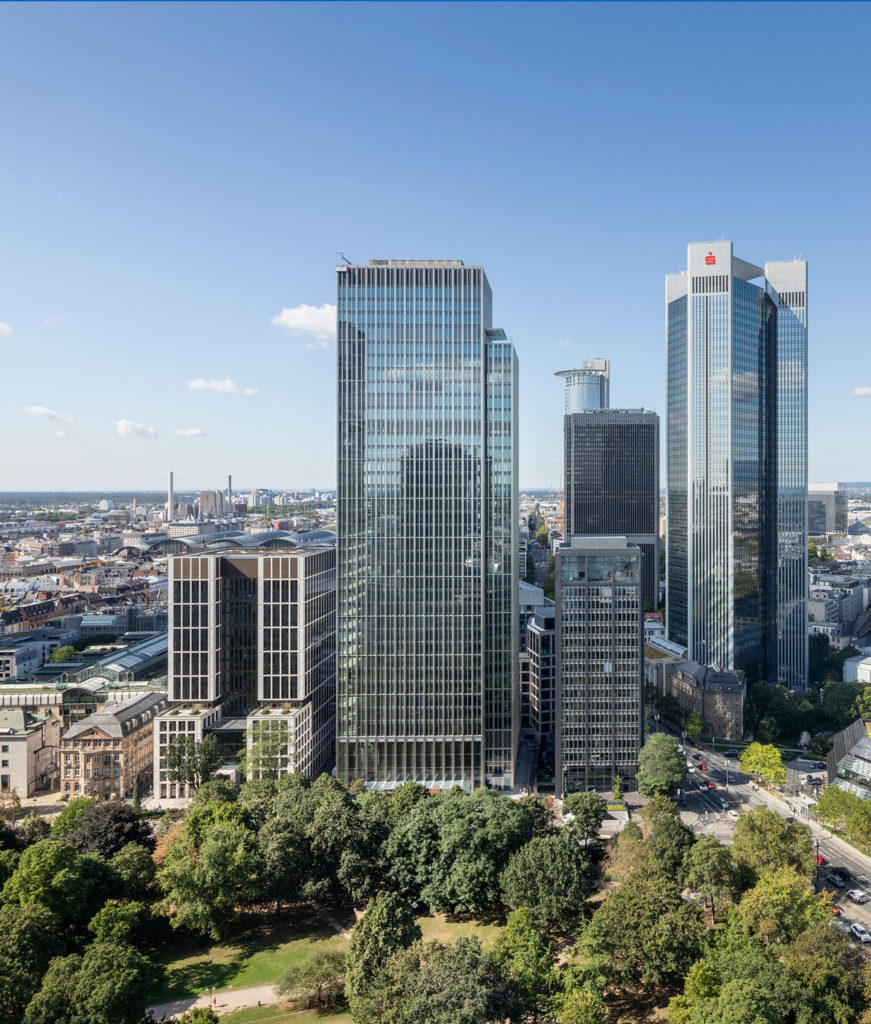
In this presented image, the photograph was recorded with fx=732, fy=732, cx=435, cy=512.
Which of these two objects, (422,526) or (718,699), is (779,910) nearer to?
(422,526)

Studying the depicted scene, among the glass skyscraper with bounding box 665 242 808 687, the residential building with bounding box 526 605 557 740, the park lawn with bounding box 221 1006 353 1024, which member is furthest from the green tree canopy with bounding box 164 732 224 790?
the glass skyscraper with bounding box 665 242 808 687

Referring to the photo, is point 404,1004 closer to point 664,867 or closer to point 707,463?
point 664,867

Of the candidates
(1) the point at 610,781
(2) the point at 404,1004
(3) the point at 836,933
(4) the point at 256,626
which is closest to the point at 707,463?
(1) the point at 610,781

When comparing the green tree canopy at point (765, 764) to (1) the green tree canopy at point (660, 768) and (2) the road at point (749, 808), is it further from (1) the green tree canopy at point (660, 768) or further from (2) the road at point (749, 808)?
(1) the green tree canopy at point (660, 768)

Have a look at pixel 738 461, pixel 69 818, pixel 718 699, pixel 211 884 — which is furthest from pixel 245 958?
pixel 738 461

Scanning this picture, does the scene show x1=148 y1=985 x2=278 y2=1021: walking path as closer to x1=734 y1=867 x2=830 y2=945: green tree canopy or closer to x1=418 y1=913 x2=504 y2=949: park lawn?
x1=418 y1=913 x2=504 y2=949: park lawn

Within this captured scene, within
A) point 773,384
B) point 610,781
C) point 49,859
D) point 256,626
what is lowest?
point 610,781

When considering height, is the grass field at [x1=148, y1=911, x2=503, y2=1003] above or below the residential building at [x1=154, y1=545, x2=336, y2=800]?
below
